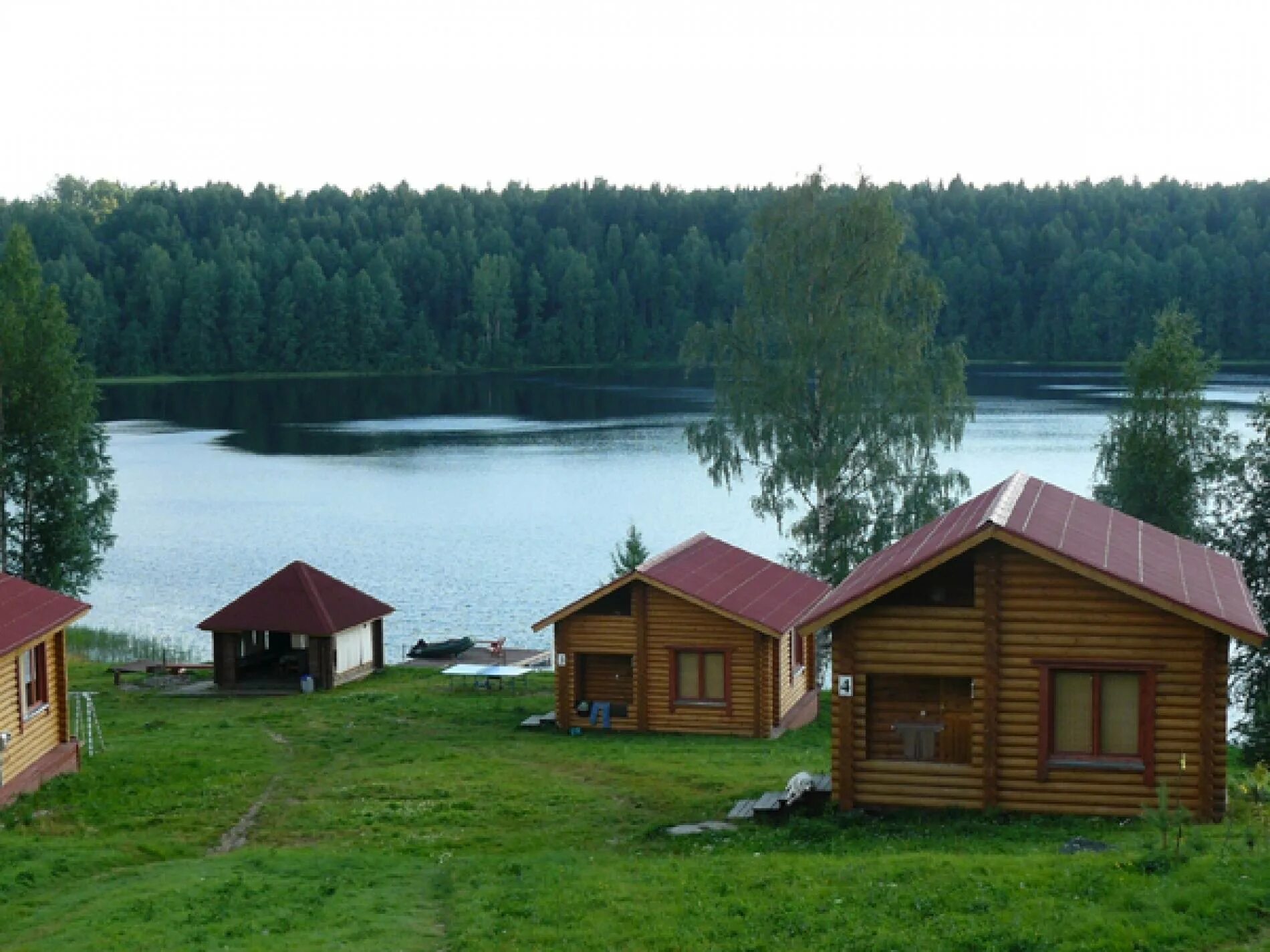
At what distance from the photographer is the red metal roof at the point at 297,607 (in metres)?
36.3

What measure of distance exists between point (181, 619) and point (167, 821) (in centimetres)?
2991

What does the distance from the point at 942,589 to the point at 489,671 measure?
59.2ft

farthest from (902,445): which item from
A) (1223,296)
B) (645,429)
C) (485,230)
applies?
(485,230)

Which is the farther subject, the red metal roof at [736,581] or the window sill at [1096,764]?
the red metal roof at [736,581]

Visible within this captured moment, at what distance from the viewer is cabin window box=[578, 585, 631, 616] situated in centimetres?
3003

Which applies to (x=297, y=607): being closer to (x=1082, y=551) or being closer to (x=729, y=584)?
(x=729, y=584)

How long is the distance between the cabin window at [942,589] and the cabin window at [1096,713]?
1.58 m

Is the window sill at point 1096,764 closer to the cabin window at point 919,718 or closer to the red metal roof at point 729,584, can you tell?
the cabin window at point 919,718

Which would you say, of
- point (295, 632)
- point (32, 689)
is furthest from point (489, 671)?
point (32, 689)

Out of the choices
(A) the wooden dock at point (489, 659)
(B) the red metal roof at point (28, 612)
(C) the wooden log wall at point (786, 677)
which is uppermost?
(B) the red metal roof at point (28, 612)

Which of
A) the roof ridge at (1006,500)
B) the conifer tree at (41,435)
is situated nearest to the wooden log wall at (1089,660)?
the roof ridge at (1006,500)

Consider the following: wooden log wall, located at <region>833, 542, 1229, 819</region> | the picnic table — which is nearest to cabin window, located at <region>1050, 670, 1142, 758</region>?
wooden log wall, located at <region>833, 542, 1229, 819</region>

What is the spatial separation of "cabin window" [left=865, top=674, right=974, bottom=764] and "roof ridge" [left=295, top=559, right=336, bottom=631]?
18569 mm

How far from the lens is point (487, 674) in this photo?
35875mm
